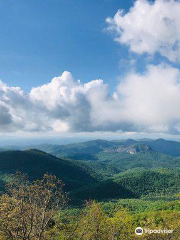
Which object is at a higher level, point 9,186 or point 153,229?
point 9,186

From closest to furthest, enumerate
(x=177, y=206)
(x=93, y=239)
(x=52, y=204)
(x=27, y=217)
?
(x=27, y=217) < (x=52, y=204) < (x=93, y=239) < (x=177, y=206)

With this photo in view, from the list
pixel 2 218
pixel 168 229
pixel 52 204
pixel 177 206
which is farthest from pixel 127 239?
pixel 177 206

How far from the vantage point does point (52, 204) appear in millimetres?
28906

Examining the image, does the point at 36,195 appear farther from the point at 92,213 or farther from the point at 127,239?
the point at 127,239

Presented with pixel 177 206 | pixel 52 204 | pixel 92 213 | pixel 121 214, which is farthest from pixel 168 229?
pixel 177 206

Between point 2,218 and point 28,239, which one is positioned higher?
point 2,218

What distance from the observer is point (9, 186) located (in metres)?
25.2

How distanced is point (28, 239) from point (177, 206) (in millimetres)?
176111

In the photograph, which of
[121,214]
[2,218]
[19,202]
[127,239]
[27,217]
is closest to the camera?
[2,218]

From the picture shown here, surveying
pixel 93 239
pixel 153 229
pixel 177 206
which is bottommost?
pixel 177 206

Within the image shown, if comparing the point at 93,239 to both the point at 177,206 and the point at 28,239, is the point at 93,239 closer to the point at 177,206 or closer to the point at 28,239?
the point at 28,239

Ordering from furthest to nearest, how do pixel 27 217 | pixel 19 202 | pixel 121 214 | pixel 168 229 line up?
1. pixel 121 214
2. pixel 168 229
3. pixel 27 217
4. pixel 19 202

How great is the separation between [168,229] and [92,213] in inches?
756

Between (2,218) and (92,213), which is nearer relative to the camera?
(2,218)
